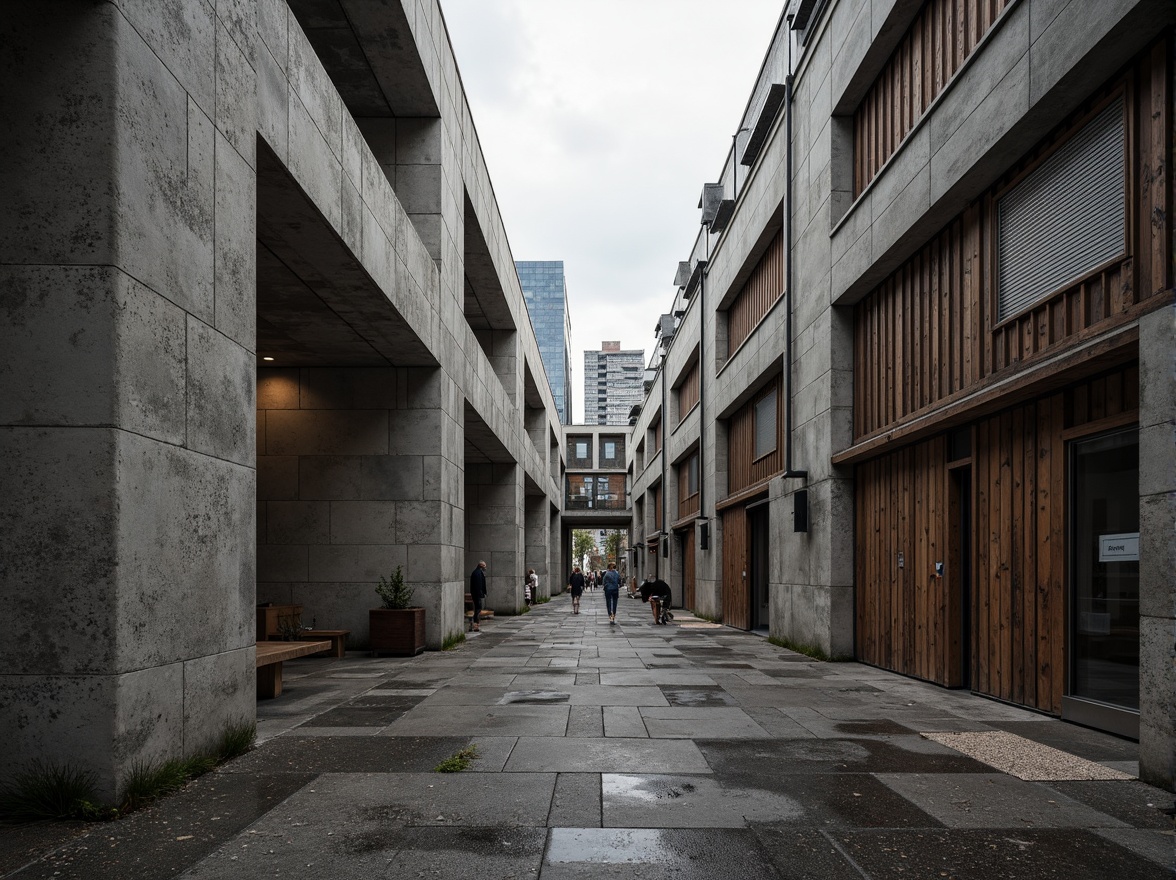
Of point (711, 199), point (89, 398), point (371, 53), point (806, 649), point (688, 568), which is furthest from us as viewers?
point (688, 568)

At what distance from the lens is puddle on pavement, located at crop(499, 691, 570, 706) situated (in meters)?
9.55

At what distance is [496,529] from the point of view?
90.1ft

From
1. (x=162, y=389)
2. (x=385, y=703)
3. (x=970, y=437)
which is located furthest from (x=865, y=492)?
(x=162, y=389)

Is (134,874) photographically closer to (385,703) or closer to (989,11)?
(385,703)

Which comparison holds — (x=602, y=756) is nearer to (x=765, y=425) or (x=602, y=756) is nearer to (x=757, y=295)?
(x=765, y=425)

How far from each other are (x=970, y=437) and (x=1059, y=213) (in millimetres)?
2771

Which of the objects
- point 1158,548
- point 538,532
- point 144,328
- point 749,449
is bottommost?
point 538,532

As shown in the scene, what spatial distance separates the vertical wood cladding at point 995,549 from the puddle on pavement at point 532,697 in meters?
4.62

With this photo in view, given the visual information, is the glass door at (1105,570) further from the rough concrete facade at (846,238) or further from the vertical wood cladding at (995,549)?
the rough concrete facade at (846,238)

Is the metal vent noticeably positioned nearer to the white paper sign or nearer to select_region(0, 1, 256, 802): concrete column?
the white paper sign

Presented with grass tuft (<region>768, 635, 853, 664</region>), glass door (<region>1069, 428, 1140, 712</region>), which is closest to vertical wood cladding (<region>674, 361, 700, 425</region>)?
grass tuft (<region>768, 635, 853, 664</region>)

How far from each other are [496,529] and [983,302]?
768 inches

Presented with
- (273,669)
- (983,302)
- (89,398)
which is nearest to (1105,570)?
(983,302)

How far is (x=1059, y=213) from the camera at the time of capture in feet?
27.6
